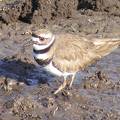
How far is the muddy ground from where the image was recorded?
339 inches

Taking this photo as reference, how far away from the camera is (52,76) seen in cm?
1007

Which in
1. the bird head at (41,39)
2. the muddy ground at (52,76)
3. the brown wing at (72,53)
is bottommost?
the muddy ground at (52,76)

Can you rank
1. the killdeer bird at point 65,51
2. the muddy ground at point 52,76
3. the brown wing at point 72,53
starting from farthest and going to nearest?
the brown wing at point 72,53, the killdeer bird at point 65,51, the muddy ground at point 52,76

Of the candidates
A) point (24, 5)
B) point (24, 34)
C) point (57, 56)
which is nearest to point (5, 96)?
point (57, 56)

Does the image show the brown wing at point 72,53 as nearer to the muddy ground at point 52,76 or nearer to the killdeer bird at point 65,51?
the killdeer bird at point 65,51

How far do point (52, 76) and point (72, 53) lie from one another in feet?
3.57

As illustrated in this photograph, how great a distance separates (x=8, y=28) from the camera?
12.4 meters

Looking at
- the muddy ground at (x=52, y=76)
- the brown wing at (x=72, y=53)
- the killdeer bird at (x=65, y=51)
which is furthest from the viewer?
the brown wing at (x=72, y=53)

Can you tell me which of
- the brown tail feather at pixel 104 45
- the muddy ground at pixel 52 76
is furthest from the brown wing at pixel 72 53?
the muddy ground at pixel 52 76

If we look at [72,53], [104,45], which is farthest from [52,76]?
[104,45]

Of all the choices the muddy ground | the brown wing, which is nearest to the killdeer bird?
the brown wing

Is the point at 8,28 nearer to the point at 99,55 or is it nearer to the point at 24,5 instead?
the point at 24,5

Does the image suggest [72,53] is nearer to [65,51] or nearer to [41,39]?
[65,51]

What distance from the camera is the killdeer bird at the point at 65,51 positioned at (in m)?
8.77
